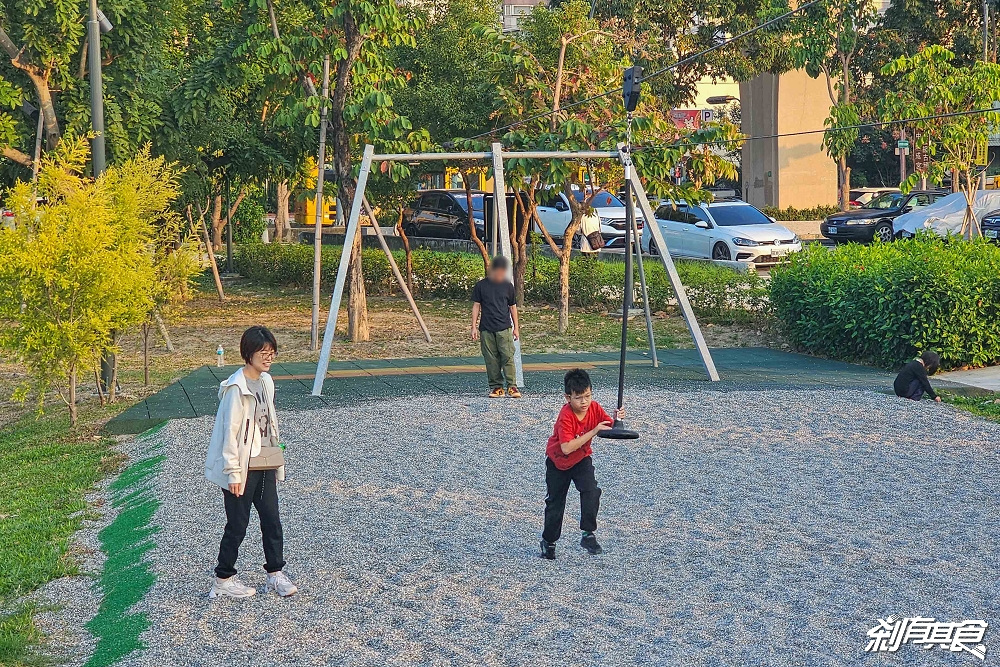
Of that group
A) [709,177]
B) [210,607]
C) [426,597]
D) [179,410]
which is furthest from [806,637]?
[709,177]

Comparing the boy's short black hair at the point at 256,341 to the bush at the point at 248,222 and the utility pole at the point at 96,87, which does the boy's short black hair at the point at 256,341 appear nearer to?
the utility pole at the point at 96,87

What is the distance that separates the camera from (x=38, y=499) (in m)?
9.62

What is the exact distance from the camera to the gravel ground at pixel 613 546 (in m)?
5.66

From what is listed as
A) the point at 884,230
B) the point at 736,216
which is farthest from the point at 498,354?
the point at 884,230

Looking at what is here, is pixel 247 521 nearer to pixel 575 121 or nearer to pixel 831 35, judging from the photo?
pixel 575 121

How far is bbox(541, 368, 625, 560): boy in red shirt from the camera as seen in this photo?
6.68m

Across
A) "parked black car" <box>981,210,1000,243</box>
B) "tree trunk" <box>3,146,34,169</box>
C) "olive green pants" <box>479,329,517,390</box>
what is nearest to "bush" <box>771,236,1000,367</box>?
"olive green pants" <box>479,329,517,390</box>

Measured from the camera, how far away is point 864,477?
29.4ft

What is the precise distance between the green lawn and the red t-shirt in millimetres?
2896

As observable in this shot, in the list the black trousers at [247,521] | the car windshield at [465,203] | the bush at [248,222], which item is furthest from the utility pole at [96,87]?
the bush at [248,222]

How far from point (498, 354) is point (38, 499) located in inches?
198

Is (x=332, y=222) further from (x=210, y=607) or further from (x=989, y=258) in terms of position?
(x=210, y=607)

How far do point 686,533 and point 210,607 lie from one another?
2937 millimetres

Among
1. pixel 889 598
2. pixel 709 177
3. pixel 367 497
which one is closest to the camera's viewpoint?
pixel 889 598
